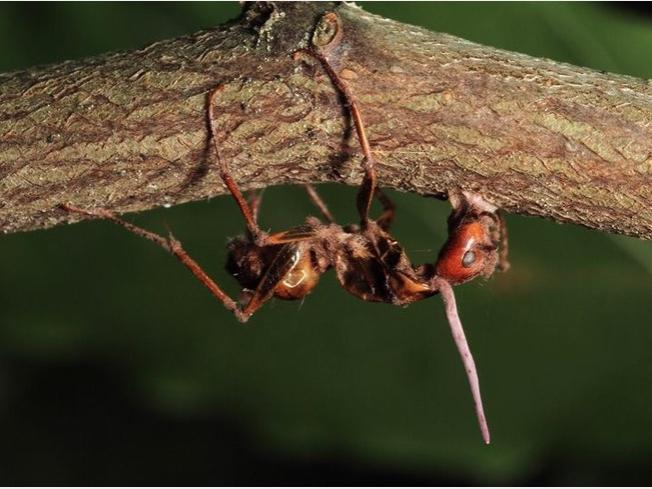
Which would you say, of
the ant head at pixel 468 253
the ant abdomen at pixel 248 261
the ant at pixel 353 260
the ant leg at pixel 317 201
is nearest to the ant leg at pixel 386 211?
the ant at pixel 353 260

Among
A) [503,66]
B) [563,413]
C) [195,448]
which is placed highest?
[503,66]

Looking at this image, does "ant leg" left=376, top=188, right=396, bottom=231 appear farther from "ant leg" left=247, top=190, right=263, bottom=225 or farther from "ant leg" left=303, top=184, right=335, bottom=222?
"ant leg" left=247, top=190, right=263, bottom=225

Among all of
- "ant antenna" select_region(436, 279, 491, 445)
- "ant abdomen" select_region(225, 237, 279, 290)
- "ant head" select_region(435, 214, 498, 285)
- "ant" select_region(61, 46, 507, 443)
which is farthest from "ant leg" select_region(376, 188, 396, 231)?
"ant antenna" select_region(436, 279, 491, 445)

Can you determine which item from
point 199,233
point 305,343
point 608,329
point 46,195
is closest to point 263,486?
point 305,343

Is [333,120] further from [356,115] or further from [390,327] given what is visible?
[390,327]

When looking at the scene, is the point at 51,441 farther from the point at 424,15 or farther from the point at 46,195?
the point at 46,195

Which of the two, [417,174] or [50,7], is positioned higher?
[417,174]

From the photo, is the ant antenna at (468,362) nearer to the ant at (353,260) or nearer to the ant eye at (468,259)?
the ant at (353,260)
